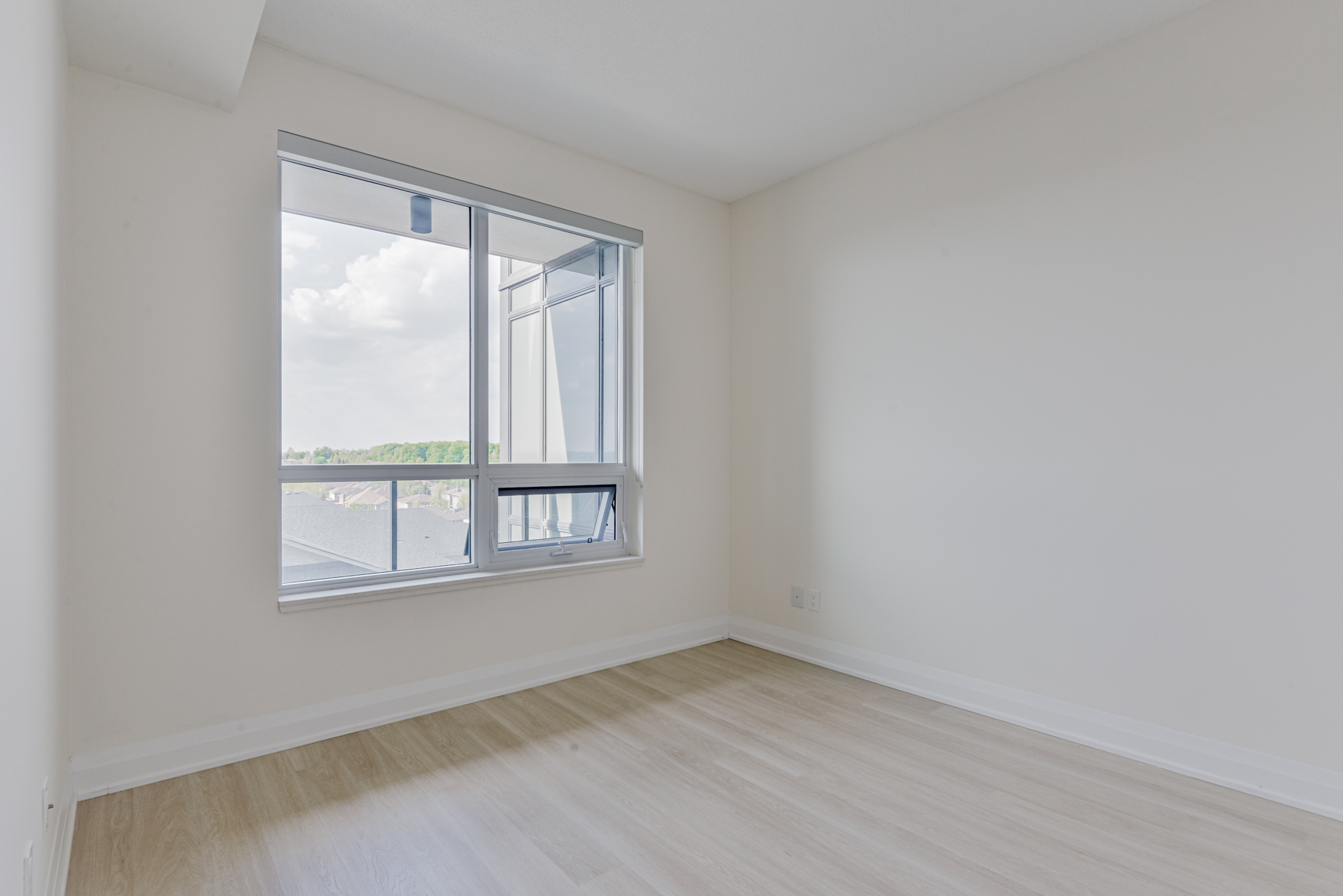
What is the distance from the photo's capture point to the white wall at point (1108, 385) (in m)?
2.23

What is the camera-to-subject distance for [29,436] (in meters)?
1.47

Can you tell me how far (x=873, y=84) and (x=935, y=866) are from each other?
2930 mm

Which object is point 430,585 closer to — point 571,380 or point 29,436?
point 571,380

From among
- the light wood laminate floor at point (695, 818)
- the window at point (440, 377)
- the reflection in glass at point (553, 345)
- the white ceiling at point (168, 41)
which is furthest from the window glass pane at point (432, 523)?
the white ceiling at point (168, 41)

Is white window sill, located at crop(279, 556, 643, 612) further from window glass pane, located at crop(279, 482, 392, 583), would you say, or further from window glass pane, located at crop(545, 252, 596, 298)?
window glass pane, located at crop(545, 252, 596, 298)

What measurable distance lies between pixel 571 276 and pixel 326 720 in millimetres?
2399

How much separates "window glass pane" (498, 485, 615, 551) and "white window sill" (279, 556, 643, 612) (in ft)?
0.50

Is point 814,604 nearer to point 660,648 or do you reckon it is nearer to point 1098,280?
point 660,648

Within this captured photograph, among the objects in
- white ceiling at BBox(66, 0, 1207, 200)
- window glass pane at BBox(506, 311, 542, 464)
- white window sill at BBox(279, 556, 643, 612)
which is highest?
white ceiling at BBox(66, 0, 1207, 200)

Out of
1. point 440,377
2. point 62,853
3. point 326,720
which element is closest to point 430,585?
point 326,720

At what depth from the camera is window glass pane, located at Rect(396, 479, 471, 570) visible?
301cm

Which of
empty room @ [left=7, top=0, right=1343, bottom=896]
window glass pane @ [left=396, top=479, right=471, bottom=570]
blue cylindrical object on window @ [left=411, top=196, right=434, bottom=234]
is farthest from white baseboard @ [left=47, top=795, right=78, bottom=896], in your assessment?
blue cylindrical object on window @ [left=411, top=196, right=434, bottom=234]

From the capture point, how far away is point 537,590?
3.36 metres

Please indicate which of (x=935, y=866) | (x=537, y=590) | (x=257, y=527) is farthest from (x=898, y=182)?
(x=257, y=527)
